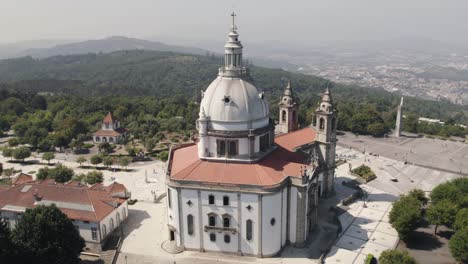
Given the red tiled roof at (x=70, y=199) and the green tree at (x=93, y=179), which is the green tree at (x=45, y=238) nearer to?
the red tiled roof at (x=70, y=199)

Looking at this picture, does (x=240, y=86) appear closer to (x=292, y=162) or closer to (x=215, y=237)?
(x=292, y=162)

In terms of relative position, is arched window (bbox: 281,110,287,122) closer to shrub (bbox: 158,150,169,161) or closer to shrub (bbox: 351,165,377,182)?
shrub (bbox: 351,165,377,182)

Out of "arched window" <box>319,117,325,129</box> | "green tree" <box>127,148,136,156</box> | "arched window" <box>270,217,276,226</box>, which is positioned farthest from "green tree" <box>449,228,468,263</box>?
"green tree" <box>127,148,136,156</box>

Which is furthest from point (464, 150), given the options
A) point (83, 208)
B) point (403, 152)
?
point (83, 208)

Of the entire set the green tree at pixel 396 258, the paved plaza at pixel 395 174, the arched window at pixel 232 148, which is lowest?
the paved plaza at pixel 395 174

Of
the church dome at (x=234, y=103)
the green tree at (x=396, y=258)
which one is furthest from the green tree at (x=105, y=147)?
the green tree at (x=396, y=258)

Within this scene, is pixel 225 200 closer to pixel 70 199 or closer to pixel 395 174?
pixel 70 199

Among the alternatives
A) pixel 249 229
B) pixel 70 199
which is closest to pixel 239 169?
pixel 249 229
